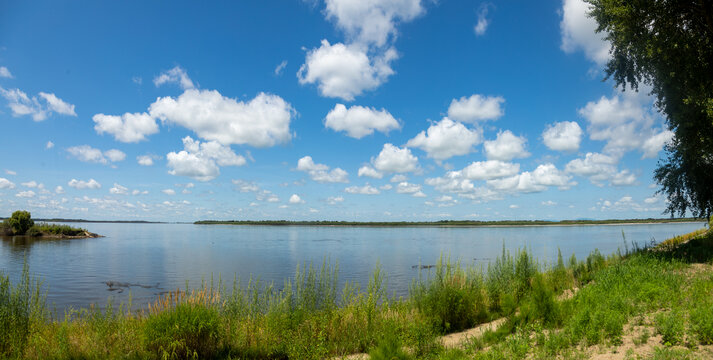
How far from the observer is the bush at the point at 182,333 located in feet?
29.0

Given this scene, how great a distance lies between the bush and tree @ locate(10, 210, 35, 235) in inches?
3489

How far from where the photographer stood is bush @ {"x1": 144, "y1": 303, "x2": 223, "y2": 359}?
29.0ft

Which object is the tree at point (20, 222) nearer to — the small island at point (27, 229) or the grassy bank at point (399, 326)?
the small island at point (27, 229)

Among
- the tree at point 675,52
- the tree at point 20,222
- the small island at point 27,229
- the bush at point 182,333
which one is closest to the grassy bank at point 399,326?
the bush at point 182,333

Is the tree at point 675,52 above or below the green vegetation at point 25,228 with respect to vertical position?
above

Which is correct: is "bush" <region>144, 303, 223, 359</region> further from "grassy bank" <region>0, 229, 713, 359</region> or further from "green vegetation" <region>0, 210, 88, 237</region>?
"green vegetation" <region>0, 210, 88, 237</region>

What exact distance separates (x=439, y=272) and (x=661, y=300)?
579 cm

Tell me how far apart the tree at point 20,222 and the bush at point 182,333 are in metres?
88.6

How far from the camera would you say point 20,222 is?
241ft

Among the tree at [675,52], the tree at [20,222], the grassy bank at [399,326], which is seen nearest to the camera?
the grassy bank at [399,326]

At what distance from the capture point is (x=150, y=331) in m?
8.90

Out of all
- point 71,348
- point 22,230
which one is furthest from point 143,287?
point 22,230

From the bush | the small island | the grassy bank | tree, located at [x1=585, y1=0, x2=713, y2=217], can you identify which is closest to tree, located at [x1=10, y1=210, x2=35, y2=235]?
the small island

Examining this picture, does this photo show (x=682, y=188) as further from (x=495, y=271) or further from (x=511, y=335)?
Answer: (x=511, y=335)
